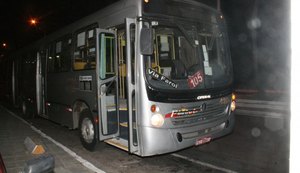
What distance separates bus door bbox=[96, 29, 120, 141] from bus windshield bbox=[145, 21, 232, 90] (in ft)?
3.57

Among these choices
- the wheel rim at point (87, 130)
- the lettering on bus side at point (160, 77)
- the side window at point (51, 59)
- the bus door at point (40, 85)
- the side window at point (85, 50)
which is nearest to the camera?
the lettering on bus side at point (160, 77)

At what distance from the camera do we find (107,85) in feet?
20.6

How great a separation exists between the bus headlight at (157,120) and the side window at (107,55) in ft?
5.27

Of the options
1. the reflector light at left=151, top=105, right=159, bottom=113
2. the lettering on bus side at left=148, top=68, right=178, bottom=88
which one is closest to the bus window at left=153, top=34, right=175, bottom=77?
the lettering on bus side at left=148, top=68, right=178, bottom=88

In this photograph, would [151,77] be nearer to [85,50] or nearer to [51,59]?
[85,50]

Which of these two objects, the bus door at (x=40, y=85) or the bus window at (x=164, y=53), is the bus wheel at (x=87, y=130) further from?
the bus door at (x=40, y=85)

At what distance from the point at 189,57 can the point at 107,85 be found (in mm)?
1786

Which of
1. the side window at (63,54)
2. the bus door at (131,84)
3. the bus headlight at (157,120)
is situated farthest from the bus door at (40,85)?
the bus headlight at (157,120)

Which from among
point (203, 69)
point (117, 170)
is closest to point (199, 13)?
point (203, 69)

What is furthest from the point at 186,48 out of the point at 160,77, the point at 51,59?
the point at 51,59

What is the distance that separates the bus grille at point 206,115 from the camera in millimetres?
5426

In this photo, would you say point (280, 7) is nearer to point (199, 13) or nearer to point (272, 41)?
point (272, 41)

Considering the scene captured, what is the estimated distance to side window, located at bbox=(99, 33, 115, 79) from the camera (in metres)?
6.11

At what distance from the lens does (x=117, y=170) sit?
18.8 feet
